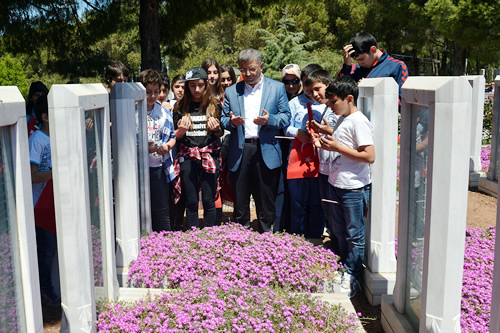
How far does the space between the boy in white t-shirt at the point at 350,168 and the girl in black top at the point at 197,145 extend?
141 cm

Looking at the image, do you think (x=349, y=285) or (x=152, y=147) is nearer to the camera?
(x=349, y=285)

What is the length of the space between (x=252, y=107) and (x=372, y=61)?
1.20m

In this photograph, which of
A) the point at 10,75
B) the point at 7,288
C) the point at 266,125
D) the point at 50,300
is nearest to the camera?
the point at 7,288

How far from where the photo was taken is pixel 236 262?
13.5 ft

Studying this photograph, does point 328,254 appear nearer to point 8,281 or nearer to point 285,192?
point 285,192

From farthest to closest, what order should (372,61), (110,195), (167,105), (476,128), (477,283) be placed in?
(476,128) → (167,105) → (372,61) → (477,283) → (110,195)

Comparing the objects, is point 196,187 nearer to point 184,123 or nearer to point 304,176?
point 184,123

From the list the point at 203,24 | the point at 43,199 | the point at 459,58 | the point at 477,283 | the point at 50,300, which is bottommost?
the point at 50,300

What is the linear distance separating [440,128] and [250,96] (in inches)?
110

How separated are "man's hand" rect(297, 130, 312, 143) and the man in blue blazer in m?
0.21

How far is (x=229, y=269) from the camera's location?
13.1 feet

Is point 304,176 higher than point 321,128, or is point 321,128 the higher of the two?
point 321,128

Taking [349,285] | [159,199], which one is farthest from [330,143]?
[159,199]

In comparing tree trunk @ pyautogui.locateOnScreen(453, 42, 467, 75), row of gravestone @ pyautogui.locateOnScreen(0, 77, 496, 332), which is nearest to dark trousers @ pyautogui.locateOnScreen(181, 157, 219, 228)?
row of gravestone @ pyautogui.locateOnScreen(0, 77, 496, 332)
